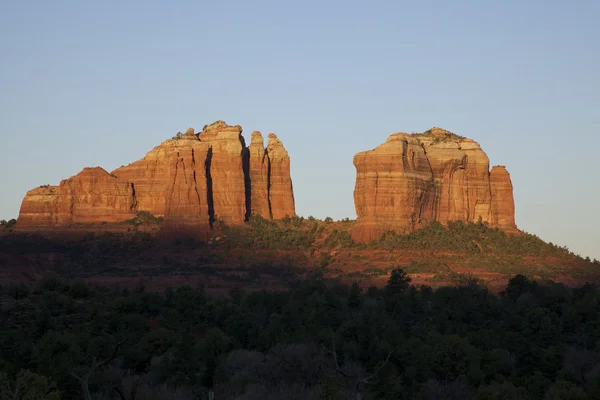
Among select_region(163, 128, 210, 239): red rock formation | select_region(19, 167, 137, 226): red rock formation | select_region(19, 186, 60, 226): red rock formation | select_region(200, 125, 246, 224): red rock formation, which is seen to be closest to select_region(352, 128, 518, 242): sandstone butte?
select_region(200, 125, 246, 224): red rock formation

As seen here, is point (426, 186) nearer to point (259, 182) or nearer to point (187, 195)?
point (259, 182)

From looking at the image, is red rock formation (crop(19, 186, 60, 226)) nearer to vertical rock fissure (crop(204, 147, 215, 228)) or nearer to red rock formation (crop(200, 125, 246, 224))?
vertical rock fissure (crop(204, 147, 215, 228))

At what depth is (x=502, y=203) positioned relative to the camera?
132 meters

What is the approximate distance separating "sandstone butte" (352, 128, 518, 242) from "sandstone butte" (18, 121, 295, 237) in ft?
48.9

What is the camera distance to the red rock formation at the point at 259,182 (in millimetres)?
138000

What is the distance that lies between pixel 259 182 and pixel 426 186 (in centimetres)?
2183

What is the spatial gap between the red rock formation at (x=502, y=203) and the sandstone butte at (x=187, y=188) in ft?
79.4

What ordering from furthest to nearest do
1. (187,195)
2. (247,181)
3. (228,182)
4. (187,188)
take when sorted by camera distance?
(247,181), (228,182), (187,188), (187,195)

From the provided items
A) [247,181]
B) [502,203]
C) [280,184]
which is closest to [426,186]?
[502,203]

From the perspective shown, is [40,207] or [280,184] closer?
[280,184]

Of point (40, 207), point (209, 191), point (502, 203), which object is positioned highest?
point (209, 191)

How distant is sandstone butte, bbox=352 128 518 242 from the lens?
407 ft

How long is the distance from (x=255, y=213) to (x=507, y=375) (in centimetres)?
7610

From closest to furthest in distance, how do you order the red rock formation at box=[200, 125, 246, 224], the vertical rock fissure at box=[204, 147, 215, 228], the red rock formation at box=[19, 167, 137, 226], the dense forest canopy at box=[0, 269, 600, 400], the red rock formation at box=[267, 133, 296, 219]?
the dense forest canopy at box=[0, 269, 600, 400], the vertical rock fissure at box=[204, 147, 215, 228], the red rock formation at box=[200, 125, 246, 224], the red rock formation at box=[19, 167, 137, 226], the red rock formation at box=[267, 133, 296, 219]
